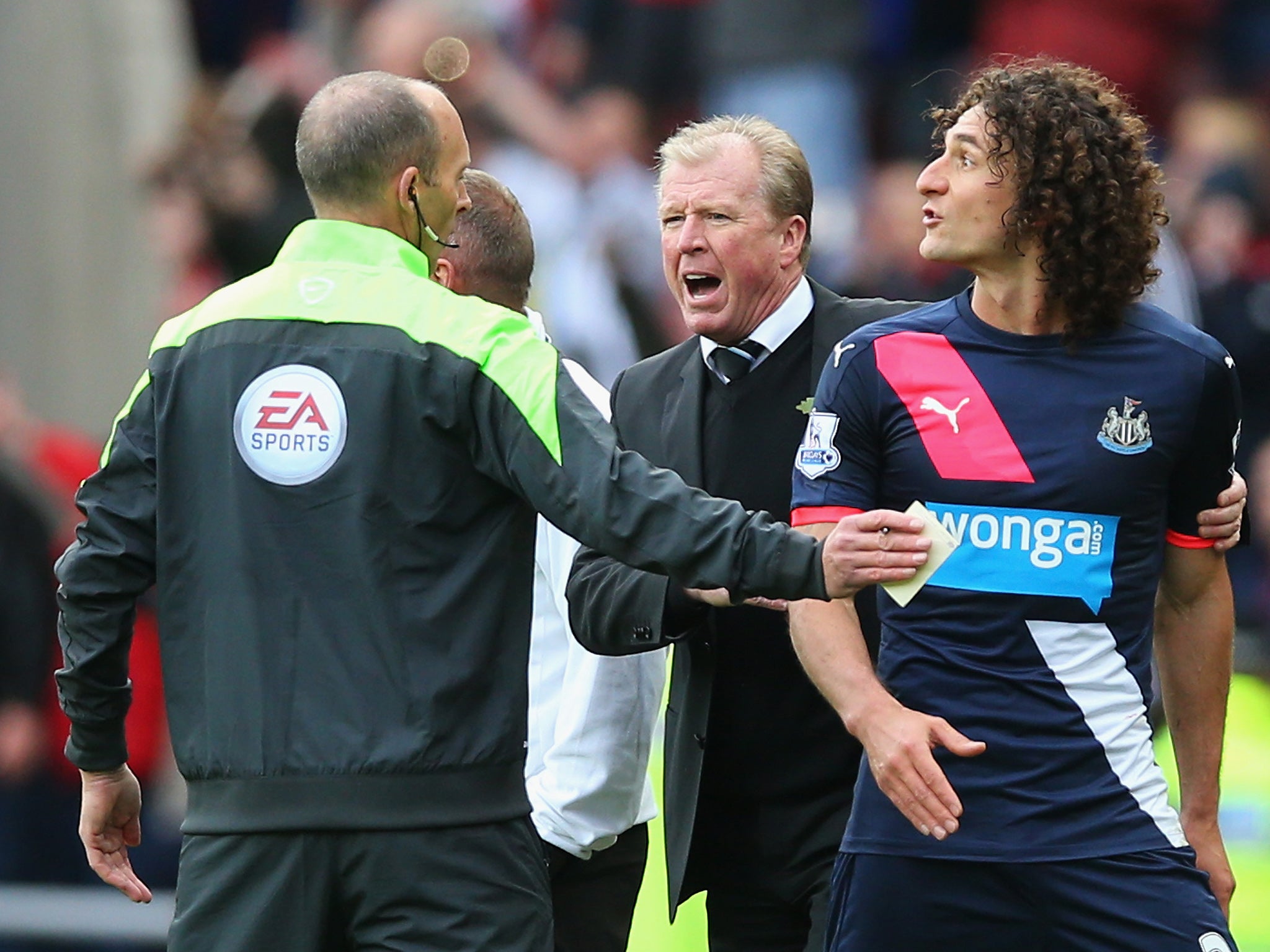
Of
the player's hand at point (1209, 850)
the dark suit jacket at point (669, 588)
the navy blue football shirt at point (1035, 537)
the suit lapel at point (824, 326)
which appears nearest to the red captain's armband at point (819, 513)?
the navy blue football shirt at point (1035, 537)

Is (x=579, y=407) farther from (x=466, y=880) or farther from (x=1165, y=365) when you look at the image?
(x=1165, y=365)

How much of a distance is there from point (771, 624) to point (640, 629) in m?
0.41

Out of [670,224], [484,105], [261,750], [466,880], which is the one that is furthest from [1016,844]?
[484,105]

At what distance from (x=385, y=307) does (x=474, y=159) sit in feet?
20.3

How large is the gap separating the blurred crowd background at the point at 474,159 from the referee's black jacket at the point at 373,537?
17.2ft

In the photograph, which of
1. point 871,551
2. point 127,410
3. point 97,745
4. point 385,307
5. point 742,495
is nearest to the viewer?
point 871,551

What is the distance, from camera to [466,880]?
3711 mm

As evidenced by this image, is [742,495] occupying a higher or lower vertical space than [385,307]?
lower

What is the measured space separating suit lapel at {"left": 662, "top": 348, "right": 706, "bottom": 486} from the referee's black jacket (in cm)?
100

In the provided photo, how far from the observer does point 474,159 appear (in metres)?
9.86

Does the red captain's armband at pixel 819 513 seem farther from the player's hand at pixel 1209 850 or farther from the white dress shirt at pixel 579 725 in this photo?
the player's hand at pixel 1209 850

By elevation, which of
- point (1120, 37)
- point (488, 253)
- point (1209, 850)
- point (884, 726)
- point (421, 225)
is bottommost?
point (1209, 850)

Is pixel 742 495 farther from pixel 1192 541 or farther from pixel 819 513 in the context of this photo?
pixel 1192 541

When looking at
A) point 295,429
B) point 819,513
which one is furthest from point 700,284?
point 295,429
